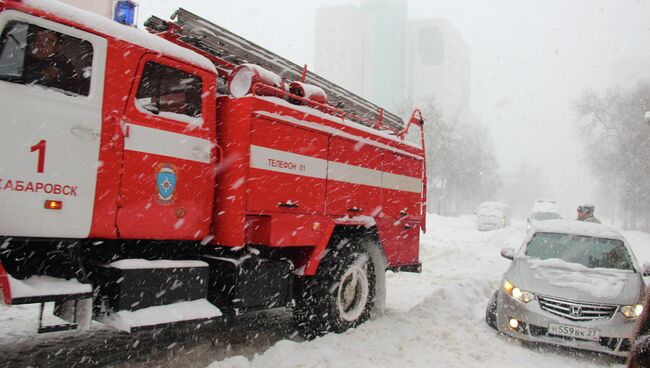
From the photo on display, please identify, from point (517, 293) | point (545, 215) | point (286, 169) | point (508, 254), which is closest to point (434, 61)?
point (545, 215)

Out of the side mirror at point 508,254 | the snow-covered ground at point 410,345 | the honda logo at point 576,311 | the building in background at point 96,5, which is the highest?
the building in background at point 96,5

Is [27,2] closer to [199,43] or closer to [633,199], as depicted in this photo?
[199,43]

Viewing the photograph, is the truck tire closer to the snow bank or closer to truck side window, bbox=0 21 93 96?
the snow bank

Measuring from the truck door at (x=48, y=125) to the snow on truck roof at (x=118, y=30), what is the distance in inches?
3.8

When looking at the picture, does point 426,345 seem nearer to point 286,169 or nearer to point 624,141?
point 286,169

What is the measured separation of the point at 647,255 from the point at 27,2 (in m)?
22.5

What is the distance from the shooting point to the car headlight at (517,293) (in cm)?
591

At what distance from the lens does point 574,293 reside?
5754 millimetres

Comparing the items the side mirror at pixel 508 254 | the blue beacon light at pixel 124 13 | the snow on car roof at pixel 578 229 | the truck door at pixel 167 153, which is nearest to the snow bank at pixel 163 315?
the truck door at pixel 167 153

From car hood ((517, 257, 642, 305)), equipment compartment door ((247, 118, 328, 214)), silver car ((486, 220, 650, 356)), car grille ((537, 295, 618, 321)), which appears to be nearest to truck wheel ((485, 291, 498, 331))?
silver car ((486, 220, 650, 356))

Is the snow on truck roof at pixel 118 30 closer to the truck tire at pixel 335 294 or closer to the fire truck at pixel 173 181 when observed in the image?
the fire truck at pixel 173 181

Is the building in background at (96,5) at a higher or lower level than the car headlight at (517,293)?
higher

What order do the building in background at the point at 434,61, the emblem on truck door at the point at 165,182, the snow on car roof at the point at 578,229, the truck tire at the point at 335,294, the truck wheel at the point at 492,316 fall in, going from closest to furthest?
1. the emblem on truck door at the point at 165,182
2. the truck tire at the point at 335,294
3. the truck wheel at the point at 492,316
4. the snow on car roof at the point at 578,229
5. the building in background at the point at 434,61

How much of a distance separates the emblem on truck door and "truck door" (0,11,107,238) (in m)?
0.56
